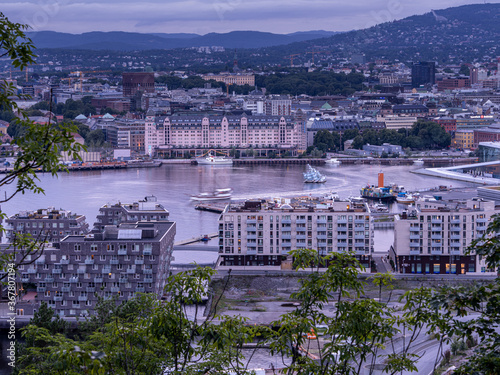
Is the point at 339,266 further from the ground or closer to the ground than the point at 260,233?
further from the ground

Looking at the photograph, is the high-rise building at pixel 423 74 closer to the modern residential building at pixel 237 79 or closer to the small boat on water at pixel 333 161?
the modern residential building at pixel 237 79

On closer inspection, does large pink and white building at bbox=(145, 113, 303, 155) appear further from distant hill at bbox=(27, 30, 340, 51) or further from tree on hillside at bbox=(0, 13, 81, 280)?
distant hill at bbox=(27, 30, 340, 51)

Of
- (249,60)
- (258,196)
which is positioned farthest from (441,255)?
(249,60)

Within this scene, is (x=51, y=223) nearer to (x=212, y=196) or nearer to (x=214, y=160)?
(x=212, y=196)

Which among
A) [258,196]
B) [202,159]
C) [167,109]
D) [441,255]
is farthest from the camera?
[167,109]

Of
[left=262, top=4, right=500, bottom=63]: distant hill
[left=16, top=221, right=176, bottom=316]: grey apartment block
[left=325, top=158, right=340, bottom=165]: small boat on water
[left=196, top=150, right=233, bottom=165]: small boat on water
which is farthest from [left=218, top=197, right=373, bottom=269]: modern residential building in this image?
[left=262, top=4, right=500, bottom=63]: distant hill

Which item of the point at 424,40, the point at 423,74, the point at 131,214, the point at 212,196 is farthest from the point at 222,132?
the point at 424,40

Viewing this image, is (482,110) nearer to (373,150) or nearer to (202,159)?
(373,150)
